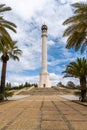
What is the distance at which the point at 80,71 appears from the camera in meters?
28.1

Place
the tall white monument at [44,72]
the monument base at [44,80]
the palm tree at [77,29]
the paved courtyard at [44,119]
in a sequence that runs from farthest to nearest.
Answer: the tall white monument at [44,72] < the monument base at [44,80] < the palm tree at [77,29] < the paved courtyard at [44,119]

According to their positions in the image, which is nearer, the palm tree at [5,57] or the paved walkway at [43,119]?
the paved walkway at [43,119]

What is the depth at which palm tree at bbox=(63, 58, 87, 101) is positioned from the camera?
28400mm

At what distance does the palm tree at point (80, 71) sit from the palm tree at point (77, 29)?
5334mm

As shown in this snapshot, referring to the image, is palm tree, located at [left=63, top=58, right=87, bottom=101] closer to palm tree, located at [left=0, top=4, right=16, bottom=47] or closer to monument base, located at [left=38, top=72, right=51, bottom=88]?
palm tree, located at [left=0, top=4, right=16, bottom=47]

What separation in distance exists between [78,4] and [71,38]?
3314 millimetres

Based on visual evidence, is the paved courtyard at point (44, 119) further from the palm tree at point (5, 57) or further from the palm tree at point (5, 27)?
the palm tree at point (5, 57)

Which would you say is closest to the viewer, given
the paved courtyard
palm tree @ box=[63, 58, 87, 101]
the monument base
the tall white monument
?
the paved courtyard

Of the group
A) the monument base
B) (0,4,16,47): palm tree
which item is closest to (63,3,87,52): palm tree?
(0,4,16,47): palm tree

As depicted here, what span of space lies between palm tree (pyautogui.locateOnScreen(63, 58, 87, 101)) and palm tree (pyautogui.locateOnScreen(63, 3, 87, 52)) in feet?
17.5

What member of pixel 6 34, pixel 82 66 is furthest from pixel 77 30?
pixel 82 66

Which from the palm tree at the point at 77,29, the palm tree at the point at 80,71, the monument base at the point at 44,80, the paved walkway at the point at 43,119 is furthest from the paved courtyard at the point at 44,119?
the monument base at the point at 44,80

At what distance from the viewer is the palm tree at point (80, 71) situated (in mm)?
28400

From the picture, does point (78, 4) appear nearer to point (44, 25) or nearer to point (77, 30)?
point (77, 30)
